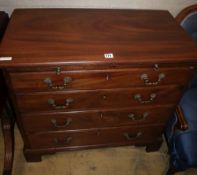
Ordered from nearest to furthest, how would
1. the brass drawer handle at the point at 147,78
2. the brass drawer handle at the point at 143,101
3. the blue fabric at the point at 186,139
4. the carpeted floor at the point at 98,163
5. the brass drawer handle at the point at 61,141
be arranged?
the brass drawer handle at the point at 147,78, the brass drawer handle at the point at 143,101, the blue fabric at the point at 186,139, the brass drawer handle at the point at 61,141, the carpeted floor at the point at 98,163

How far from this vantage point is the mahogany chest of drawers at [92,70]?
910 mm

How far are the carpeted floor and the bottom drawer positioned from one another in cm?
18

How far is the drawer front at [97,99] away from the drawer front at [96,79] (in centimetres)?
4

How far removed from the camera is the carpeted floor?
1.48 metres

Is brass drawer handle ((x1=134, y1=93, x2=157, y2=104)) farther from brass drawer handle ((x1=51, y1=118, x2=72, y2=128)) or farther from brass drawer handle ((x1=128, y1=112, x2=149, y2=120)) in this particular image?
brass drawer handle ((x1=51, y1=118, x2=72, y2=128))

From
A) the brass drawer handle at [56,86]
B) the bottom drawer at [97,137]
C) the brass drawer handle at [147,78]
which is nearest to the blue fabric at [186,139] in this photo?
the bottom drawer at [97,137]

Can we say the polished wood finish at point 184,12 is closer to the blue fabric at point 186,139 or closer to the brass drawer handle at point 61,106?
the blue fabric at point 186,139

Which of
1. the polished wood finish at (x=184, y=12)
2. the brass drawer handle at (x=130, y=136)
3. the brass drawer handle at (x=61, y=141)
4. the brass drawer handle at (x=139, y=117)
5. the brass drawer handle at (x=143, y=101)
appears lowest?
the brass drawer handle at (x=130, y=136)

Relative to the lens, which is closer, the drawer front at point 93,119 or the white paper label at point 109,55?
the white paper label at point 109,55

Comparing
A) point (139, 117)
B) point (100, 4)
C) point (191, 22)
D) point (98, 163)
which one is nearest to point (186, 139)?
point (139, 117)

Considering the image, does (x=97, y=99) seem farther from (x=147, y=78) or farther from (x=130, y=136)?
(x=130, y=136)

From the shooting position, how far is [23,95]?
100cm

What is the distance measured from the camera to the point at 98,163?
1.54m

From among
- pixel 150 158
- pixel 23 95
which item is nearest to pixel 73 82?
pixel 23 95
